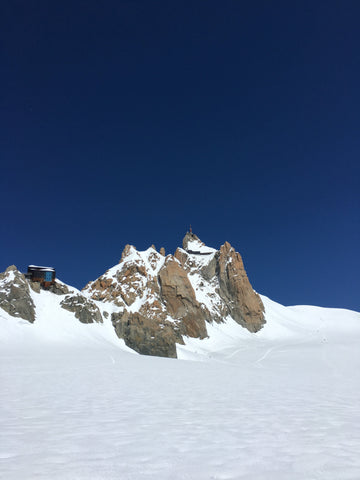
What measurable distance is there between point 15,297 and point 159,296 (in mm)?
37245

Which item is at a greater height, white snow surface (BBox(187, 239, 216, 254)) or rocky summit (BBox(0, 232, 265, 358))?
white snow surface (BBox(187, 239, 216, 254))

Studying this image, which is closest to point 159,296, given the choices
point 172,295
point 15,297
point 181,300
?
point 172,295

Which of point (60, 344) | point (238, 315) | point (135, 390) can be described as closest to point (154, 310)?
point (60, 344)

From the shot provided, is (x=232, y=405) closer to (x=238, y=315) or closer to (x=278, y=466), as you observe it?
(x=278, y=466)

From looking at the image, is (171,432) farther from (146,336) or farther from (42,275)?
(42,275)

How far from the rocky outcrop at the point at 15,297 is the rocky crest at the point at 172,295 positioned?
12.8 m

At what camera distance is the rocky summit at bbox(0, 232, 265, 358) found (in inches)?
1601

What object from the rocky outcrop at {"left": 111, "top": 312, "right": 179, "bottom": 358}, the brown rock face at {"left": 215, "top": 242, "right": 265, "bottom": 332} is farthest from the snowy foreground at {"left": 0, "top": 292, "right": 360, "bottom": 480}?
the brown rock face at {"left": 215, "top": 242, "right": 265, "bottom": 332}

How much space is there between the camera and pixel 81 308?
4472 cm

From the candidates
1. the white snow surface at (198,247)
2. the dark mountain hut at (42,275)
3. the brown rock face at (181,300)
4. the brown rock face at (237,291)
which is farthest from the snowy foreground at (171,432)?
the white snow surface at (198,247)

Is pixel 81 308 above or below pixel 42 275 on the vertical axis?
below

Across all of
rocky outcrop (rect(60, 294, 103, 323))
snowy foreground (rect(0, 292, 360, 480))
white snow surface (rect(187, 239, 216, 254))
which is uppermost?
white snow surface (rect(187, 239, 216, 254))

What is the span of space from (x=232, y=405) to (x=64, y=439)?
4549mm

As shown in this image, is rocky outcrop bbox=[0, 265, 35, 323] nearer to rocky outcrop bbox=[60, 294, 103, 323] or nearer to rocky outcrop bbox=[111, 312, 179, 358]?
rocky outcrop bbox=[60, 294, 103, 323]
